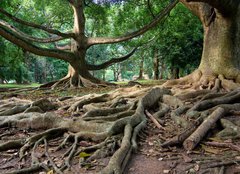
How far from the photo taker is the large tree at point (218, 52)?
6.69 meters

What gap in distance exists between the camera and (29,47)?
1066cm

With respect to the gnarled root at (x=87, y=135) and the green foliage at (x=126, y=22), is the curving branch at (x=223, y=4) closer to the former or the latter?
the gnarled root at (x=87, y=135)

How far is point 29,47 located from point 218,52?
731 centimetres

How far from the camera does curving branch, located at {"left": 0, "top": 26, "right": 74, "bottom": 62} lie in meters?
9.84

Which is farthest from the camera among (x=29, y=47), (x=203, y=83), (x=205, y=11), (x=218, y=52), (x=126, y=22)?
(x=126, y=22)

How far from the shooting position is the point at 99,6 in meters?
13.8

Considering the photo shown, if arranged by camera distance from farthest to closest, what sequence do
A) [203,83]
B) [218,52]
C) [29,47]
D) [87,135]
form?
[29,47] < [218,52] < [203,83] < [87,135]

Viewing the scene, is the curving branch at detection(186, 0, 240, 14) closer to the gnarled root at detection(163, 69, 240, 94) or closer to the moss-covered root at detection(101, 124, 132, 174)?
the gnarled root at detection(163, 69, 240, 94)

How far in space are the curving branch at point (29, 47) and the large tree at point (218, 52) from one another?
619 cm

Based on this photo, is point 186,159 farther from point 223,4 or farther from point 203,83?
point 203,83

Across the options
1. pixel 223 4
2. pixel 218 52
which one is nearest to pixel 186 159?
pixel 223 4

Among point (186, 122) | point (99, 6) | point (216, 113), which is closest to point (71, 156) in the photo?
point (186, 122)

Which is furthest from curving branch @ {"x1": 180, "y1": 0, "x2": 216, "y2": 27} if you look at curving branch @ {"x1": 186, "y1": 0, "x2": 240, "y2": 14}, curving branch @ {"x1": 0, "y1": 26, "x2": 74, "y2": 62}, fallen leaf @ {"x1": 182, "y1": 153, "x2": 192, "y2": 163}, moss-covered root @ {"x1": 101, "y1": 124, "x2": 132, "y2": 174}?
curving branch @ {"x1": 0, "y1": 26, "x2": 74, "y2": 62}

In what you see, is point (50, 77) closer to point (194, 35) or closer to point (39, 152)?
point (194, 35)
